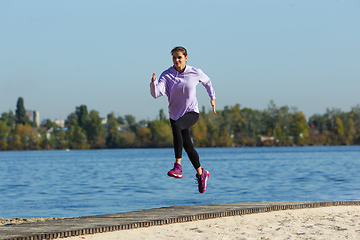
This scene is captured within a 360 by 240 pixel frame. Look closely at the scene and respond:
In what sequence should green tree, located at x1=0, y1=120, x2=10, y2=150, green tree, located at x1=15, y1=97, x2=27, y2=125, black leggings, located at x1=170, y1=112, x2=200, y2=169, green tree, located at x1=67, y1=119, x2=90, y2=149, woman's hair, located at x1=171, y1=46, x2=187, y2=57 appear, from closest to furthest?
woman's hair, located at x1=171, y1=46, x2=187, y2=57, black leggings, located at x1=170, y1=112, x2=200, y2=169, green tree, located at x1=0, y1=120, x2=10, y2=150, green tree, located at x1=67, y1=119, x2=90, y2=149, green tree, located at x1=15, y1=97, x2=27, y2=125

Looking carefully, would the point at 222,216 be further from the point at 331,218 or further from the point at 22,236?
the point at 22,236

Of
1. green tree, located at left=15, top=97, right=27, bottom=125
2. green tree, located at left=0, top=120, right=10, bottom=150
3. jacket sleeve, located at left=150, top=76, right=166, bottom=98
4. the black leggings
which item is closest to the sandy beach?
the black leggings

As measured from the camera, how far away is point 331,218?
37.5 ft

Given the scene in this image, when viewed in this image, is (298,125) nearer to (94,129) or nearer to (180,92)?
(94,129)

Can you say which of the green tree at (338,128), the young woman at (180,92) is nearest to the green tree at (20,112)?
the green tree at (338,128)

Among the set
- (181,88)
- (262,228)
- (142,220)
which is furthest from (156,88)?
(262,228)

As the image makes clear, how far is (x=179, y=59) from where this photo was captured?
8.95 meters

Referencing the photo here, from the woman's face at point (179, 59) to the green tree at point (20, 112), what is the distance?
593 feet

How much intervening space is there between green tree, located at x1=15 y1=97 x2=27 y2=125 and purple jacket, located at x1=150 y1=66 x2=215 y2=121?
180575mm

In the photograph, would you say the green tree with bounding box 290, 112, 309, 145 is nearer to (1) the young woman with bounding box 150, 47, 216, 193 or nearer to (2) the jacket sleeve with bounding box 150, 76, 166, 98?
(1) the young woman with bounding box 150, 47, 216, 193

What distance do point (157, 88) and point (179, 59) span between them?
0.64 metres

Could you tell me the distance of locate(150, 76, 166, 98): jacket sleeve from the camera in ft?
28.5

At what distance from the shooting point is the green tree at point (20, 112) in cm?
18325

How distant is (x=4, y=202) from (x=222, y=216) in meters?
17.0
